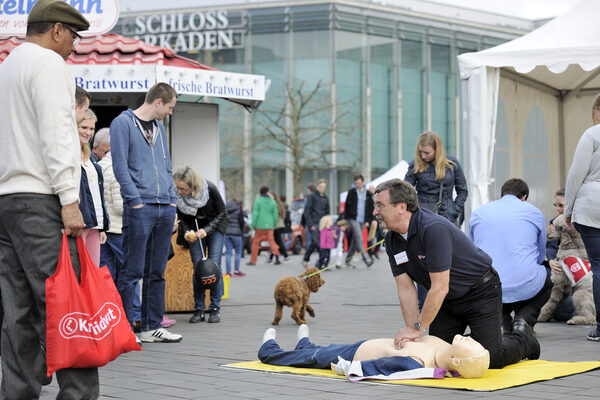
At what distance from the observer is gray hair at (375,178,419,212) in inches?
226

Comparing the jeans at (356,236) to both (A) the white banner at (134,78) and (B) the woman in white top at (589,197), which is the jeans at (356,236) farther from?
(B) the woman in white top at (589,197)

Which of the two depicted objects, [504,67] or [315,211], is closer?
[504,67]

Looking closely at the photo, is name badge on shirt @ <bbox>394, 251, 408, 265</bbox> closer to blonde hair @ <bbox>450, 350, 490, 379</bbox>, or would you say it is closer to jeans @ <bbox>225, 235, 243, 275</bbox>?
blonde hair @ <bbox>450, 350, 490, 379</bbox>

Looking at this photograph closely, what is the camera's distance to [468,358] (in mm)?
5559

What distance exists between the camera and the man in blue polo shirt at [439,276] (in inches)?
224

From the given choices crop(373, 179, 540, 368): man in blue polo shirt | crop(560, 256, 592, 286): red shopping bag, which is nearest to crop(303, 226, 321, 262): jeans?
crop(560, 256, 592, 286): red shopping bag

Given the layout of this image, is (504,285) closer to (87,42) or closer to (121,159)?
(121,159)

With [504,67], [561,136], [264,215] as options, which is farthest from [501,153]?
[264,215]

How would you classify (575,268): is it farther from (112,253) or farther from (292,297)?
(112,253)

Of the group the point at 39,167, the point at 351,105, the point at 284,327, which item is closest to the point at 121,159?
the point at 284,327

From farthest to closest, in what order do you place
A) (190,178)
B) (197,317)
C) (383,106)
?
(383,106) → (197,317) → (190,178)

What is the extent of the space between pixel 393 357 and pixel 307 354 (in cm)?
69

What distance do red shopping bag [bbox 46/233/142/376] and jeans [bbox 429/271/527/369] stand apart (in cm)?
265

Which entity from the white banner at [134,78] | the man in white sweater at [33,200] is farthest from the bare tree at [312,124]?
the man in white sweater at [33,200]
